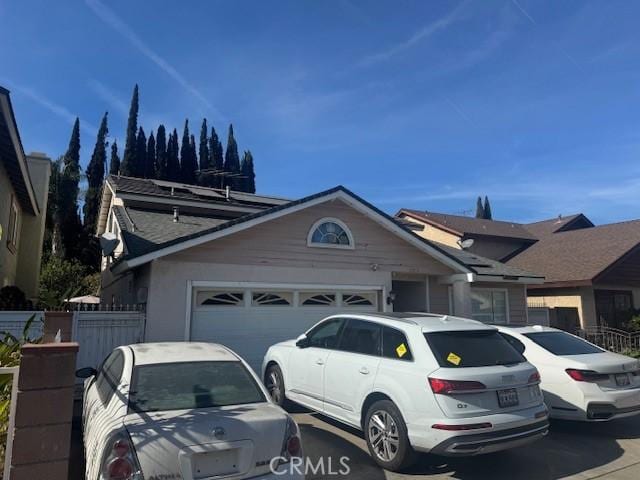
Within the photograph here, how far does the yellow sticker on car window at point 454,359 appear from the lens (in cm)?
546

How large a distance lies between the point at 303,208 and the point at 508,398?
7.00 metres

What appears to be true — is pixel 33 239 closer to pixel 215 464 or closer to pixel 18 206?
pixel 18 206

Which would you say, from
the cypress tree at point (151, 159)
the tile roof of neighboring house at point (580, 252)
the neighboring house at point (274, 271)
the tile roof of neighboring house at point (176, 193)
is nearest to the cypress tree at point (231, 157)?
the cypress tree at point (151, 159)

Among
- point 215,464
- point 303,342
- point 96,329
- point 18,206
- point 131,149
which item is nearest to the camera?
point 215,464

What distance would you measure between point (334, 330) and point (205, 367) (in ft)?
9.14

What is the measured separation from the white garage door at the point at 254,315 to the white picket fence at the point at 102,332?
117 centimetres

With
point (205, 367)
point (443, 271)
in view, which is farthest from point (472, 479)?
point (443, 271)

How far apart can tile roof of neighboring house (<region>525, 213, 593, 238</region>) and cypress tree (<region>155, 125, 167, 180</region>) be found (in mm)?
32965

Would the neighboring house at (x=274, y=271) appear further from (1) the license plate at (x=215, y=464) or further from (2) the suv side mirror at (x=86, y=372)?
(1) the license plate at (x=215, y=464)

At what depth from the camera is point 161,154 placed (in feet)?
151

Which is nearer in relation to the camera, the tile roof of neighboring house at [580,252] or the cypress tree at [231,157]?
the tile roof of neighboring house at [580,252]

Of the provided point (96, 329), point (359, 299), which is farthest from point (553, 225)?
point (96, 329)

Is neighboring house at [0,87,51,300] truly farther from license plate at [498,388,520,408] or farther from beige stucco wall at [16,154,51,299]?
license plate at [498,388,520,408]

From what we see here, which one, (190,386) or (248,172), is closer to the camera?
(190,386)
